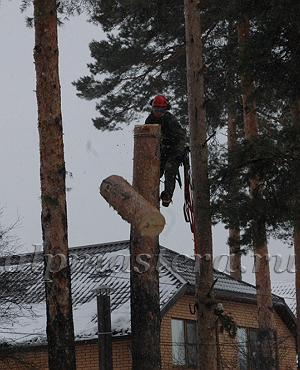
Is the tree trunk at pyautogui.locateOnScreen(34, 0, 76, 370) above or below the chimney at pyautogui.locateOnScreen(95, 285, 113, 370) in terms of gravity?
above

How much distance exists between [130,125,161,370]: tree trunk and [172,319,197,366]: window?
954 centimetres

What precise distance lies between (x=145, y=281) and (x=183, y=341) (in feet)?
36.1

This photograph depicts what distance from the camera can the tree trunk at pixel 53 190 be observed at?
1054 cm

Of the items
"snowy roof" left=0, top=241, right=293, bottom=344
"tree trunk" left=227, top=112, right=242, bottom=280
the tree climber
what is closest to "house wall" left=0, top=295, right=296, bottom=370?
"snowy roof" left=0, top=241, right=293, bottom=344

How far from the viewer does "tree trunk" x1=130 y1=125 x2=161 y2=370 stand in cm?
945

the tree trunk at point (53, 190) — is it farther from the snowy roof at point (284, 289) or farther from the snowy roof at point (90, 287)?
the snowy roof at point (284, 289)

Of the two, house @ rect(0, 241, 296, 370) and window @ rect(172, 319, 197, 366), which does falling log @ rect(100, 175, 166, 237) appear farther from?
window @ rect(172, 319, 197, 366)

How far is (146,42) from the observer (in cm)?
1939

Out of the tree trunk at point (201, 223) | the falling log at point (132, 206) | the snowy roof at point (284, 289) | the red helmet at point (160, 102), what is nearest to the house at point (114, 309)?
the tree trunk at point (201, 223)

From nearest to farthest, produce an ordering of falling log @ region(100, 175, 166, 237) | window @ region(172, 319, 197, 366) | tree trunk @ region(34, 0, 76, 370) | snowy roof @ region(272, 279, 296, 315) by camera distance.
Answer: falling log @ region(100, 175, 166, 237), tree trunk @ region(34, 0, 76, 370), window @ region(172, 319, 197, 366), snowy roof @ region(272, 279, 296, 315)

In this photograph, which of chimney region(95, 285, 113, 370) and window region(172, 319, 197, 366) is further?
window region(172, 319, 197, 366)

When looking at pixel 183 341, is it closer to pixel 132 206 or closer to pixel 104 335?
pixel 104 335

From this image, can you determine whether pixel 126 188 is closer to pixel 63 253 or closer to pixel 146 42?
pixel 63 253

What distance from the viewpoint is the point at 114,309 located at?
18.5 metres
